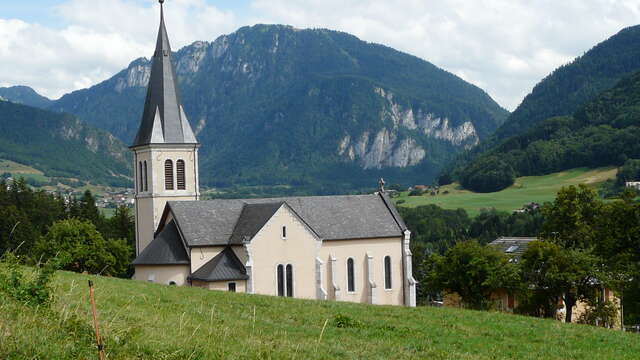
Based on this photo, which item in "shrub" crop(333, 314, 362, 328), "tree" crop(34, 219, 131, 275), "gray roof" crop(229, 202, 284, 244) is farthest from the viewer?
"tree" crop(34, 219, 131, 275)

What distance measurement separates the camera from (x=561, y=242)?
1980 inches

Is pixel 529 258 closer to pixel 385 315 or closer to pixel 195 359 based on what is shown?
pixel 385 315

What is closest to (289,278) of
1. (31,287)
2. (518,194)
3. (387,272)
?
(387,272)

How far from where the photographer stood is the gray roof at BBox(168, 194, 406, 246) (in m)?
47.2

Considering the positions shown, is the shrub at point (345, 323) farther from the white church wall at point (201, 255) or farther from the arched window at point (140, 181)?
the arched window at point (140, 181)

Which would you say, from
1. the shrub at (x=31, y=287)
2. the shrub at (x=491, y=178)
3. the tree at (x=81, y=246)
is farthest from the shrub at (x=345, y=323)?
the shrub at (x=491, y=178)

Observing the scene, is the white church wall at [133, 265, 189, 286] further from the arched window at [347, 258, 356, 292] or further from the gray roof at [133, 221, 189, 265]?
the arched window at [347, 258, 356, 292]

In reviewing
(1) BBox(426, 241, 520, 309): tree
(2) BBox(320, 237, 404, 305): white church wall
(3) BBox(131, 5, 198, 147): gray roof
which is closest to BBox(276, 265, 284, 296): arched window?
(2) BBox(320, 237, 404, 305): white church wall

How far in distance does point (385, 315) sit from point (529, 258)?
24257 mm

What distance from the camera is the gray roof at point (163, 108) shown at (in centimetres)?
5462

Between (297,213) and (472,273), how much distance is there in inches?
450

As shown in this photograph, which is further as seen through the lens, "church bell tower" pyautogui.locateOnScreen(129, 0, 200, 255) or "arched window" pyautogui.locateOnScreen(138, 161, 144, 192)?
"arched window" pyautogui.locateOnScreen(138, 161, 144, 192)

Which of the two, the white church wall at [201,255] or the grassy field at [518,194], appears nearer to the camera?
the white church wall at [201,255]

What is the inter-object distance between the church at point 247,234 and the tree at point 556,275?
331 inches
